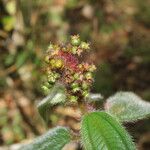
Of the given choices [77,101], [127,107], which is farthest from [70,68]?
[127,107]

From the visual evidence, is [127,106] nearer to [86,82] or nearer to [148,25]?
[86,82]

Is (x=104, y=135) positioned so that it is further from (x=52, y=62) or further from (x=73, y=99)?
(x=52, y=62)

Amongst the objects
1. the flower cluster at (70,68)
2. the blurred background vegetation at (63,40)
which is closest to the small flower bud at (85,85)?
the flower cluster at (70,68)

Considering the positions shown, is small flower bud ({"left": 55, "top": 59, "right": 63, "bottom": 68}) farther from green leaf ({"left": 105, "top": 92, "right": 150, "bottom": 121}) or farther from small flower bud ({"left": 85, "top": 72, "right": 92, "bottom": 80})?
green leaf ({"left": 105, "top": 92, "right": 150, "bottom": 121})

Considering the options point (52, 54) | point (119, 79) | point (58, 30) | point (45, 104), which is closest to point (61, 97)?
point (45, 104)

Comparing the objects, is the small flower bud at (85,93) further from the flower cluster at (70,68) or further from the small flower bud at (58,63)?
the small flower bud at (58,63)

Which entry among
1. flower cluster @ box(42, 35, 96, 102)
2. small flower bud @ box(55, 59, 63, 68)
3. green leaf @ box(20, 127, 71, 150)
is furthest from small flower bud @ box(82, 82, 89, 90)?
green leaf @ box(20, 127, 71, 150)

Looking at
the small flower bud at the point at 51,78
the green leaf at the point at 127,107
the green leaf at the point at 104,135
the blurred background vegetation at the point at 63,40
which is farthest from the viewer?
the blurred background vegetation at the point at 63,40
